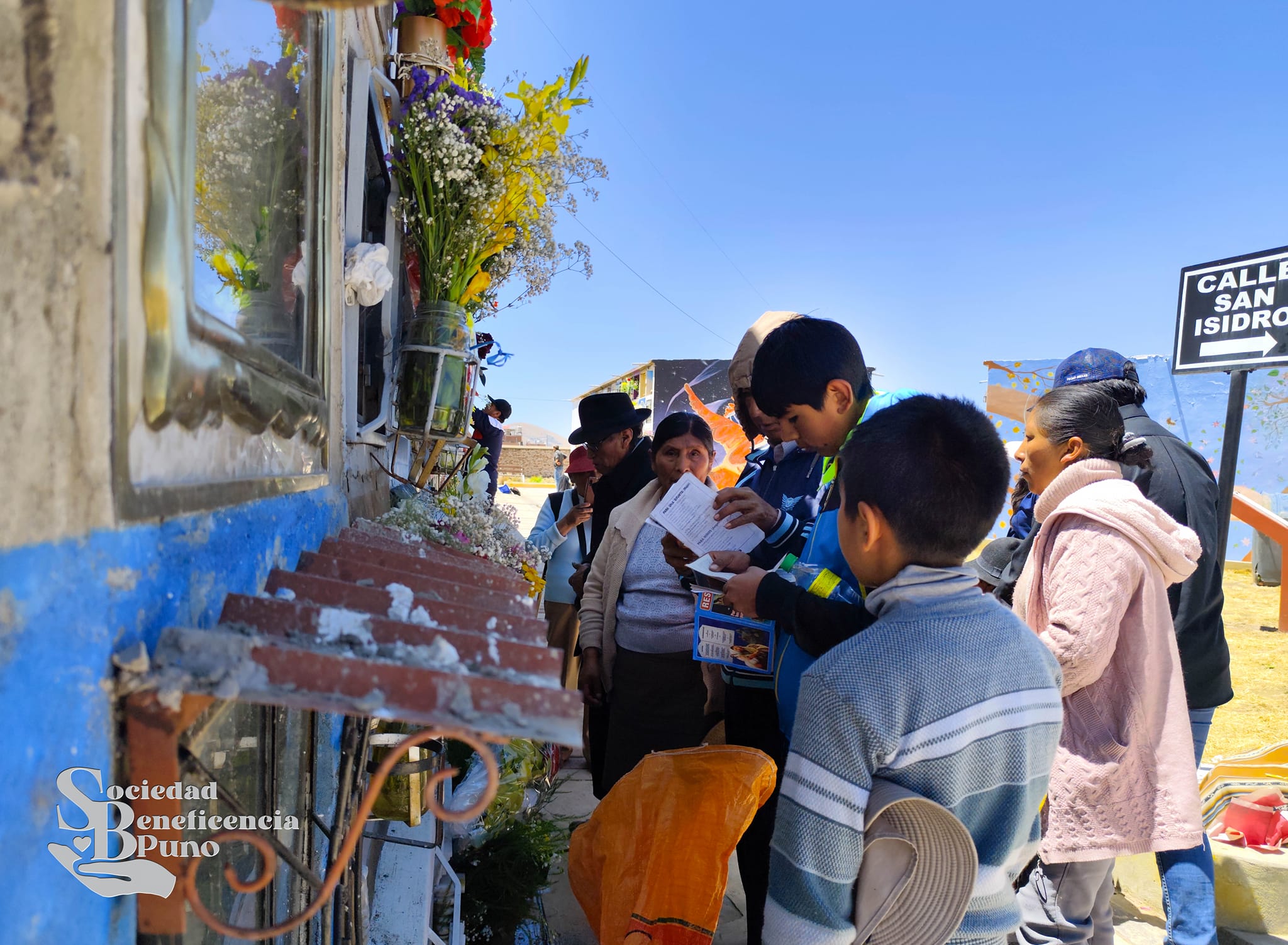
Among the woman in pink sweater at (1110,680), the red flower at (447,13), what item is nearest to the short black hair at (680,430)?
the woman in pink sweater at (1110,680)

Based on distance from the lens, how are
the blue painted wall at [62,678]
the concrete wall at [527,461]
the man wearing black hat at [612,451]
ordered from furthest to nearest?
the concrete wall at [527,461]
the man wearing black hat at [612,451]
the blue painted wall at [62,678]

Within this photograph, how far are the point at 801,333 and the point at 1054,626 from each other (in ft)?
3.83

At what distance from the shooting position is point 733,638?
2.24 m

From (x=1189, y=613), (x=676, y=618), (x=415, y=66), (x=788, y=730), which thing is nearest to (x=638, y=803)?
(x=788, y=730)

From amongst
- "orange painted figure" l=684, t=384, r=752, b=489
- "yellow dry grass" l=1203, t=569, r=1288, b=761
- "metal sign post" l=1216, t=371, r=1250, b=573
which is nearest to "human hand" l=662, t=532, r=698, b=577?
"metal sign post" l=1216, t=371, r=1250, b=573

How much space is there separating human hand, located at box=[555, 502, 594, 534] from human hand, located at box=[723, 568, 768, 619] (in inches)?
109

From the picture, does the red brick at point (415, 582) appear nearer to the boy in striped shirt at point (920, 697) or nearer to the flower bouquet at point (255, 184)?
the flower bouquet at point (255, 184)

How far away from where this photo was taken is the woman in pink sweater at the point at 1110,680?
2215 mm

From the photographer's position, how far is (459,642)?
→ 2.55 feet

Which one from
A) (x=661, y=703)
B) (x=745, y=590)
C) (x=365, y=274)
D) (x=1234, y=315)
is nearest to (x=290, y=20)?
(x=365, y=274)

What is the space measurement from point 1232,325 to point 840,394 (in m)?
4.04

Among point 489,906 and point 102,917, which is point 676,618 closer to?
point 489,906

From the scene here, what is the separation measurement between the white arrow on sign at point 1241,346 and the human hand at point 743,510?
384 cm

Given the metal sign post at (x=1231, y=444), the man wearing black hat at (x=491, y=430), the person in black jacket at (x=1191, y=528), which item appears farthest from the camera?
the man wearing black hat at (x=491, y=430)
